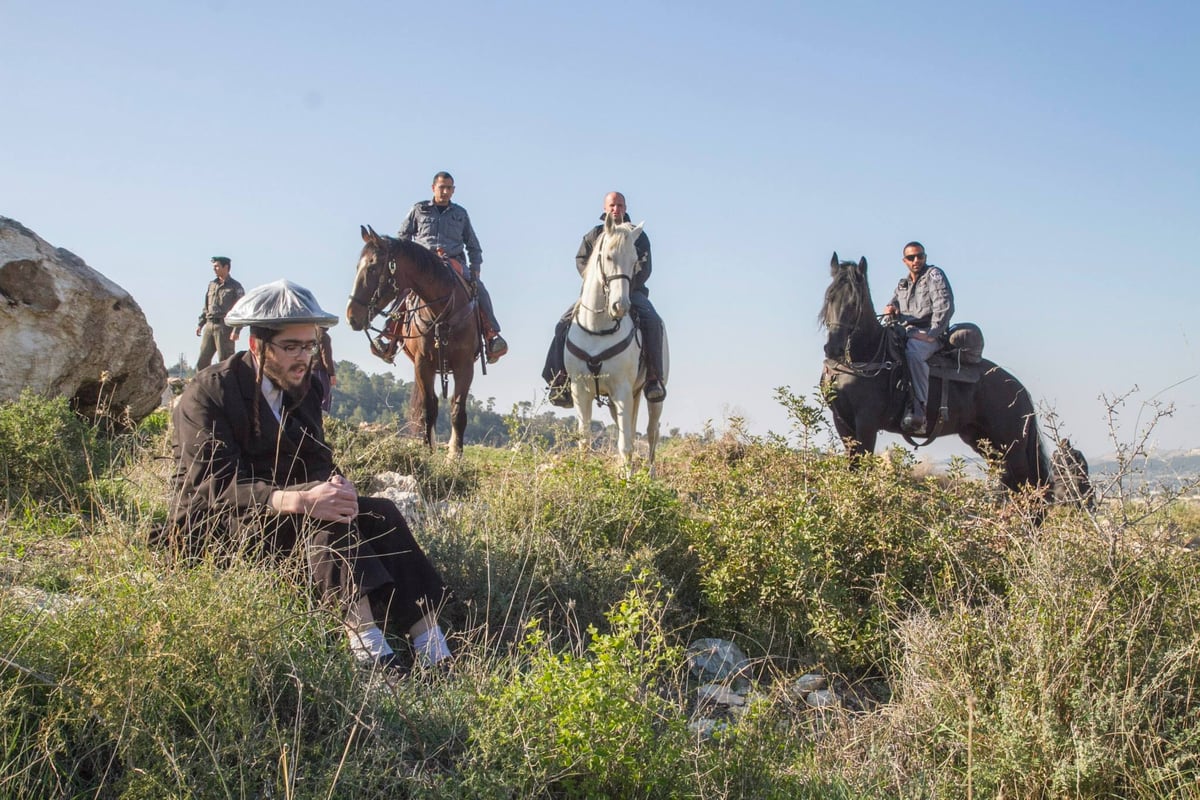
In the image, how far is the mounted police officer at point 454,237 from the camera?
12.9m

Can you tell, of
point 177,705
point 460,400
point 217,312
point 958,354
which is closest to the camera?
point 177,705

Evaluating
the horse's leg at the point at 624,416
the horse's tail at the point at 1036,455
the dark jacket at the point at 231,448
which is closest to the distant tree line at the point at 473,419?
the horse's leg at the point at 624,416

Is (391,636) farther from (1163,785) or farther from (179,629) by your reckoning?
(1163,785)

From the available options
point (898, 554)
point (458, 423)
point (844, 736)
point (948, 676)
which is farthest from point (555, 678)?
point (458, 423)

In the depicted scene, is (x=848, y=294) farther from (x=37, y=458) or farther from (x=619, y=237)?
(x=37, y=458)

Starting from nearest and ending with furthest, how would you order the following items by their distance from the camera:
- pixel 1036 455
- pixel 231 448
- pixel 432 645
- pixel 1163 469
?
pixel 432 645 → pixel 231 448 → pixel 1163 469 → pixel 1036 455

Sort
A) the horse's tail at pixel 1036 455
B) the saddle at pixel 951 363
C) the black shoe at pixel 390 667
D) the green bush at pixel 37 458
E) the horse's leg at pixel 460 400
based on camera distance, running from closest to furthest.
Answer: the black shoe at pixel 390 667 < the green bush at pixel 37 458 < the saddle at pixel 951 363 < the horse's tail at pixel 1036 455 < the horse's leg at pixel 460 400

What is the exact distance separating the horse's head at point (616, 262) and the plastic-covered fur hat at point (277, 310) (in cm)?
632

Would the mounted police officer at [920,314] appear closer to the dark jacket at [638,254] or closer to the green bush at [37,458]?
the dark jacket at [638,254]

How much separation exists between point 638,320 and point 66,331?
577cm

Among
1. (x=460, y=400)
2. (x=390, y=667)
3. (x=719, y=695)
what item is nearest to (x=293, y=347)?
(x=390, y=667)

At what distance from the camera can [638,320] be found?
11.8 metres

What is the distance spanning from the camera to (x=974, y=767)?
12.9 ft

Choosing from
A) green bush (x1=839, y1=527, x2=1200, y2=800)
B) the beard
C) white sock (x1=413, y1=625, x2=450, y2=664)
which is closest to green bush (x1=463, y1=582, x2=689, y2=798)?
white sock (x1=413, y1=625, x2=450, y2=664)
